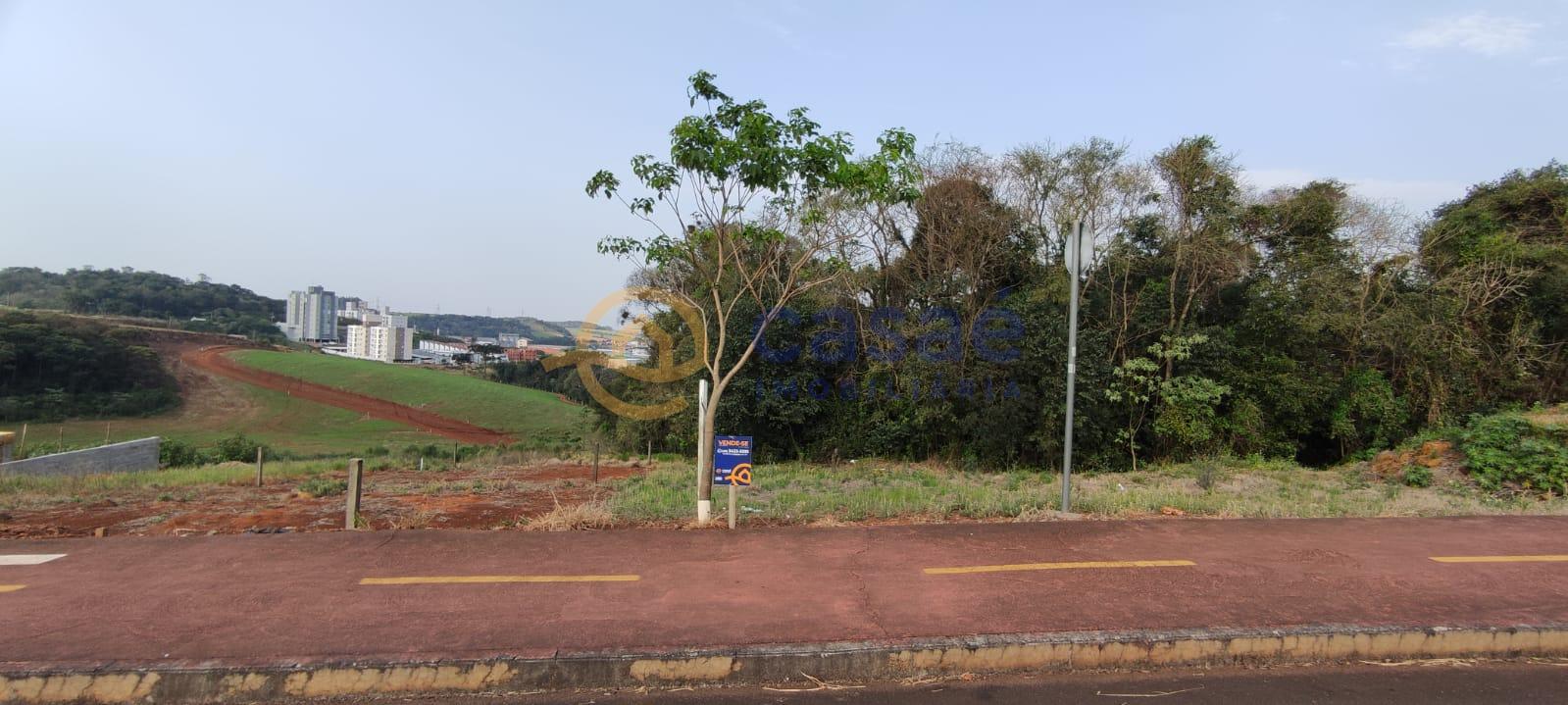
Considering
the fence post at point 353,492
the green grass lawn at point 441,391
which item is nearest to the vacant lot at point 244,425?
the green grass lawn at point 441,391

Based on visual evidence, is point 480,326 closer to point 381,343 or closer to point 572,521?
point 381,343

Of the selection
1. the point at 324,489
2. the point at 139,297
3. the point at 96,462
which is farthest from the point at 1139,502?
the point at 139,297

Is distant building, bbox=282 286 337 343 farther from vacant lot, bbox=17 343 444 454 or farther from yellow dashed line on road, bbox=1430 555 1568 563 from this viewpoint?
yellow dashed line on road, bbox=1430 555 1568 563

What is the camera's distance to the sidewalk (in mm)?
3965

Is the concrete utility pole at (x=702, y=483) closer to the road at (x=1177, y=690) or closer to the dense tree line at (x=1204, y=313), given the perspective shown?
the road at (x=1177, y=690)

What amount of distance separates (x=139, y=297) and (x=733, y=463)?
110 metres

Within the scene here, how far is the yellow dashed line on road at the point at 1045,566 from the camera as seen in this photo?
219 inches

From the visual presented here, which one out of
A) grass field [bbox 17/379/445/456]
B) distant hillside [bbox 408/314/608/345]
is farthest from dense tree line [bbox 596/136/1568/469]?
distant hillside [bbox 408/314/608/345]

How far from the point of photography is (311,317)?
11688 cm

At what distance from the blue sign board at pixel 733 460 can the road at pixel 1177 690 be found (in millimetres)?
3430

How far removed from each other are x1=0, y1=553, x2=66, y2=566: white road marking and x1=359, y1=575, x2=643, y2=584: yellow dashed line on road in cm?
330

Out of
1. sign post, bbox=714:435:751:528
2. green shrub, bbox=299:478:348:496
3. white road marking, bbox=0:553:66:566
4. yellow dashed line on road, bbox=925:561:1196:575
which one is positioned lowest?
green shrub, bbox=299:478:348:496

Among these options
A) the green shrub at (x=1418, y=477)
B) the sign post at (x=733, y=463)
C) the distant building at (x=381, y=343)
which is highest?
the distant building at (x=381, y=343)

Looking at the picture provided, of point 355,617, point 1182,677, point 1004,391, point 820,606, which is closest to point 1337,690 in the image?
point 1182,677
